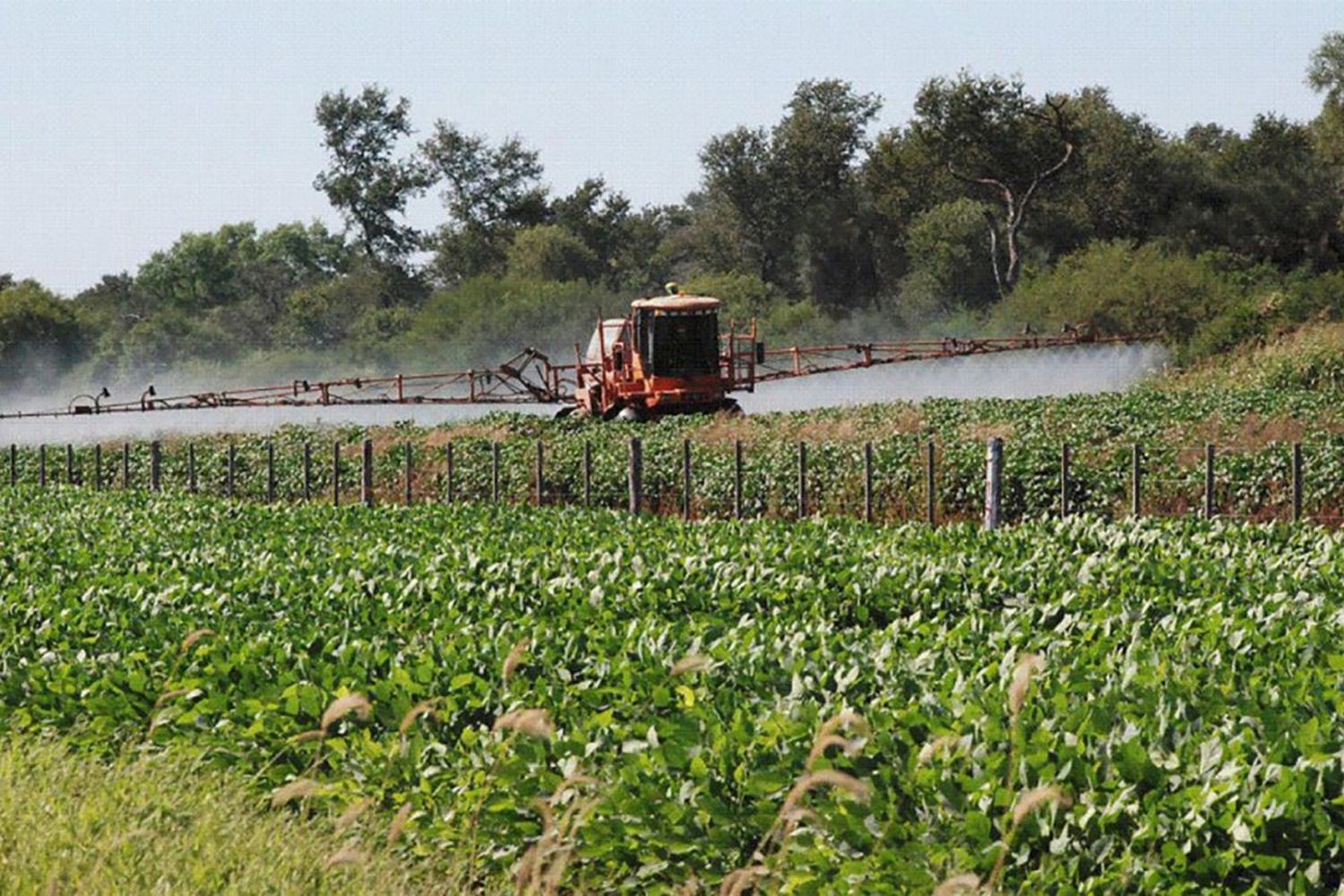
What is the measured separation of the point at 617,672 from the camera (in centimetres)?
1017

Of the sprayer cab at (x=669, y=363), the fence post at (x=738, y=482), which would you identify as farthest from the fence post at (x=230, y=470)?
the fence post at (x=738, y=482)

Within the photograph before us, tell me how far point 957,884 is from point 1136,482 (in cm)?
1921

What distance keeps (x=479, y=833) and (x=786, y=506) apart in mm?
22793

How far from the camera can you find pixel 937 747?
750 cm

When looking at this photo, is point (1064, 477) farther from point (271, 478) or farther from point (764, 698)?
point (271, 478)

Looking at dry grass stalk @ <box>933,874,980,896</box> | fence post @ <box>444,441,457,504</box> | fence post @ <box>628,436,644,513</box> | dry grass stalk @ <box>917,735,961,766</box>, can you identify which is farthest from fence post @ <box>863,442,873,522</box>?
dry grass stalk @ <box>933,874,980,896</box>

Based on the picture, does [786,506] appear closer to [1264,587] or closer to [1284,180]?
[1264,587]

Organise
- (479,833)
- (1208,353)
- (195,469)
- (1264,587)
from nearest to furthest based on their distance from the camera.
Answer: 1. (479,833)
2. (1264,587)
3. (195,469)
4. (1208,353)

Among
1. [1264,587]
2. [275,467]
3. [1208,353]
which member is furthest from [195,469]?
[1264,587]

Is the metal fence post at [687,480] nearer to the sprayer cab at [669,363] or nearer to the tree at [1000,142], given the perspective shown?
the sprayer cab at [669,363]

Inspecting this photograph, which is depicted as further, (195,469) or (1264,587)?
(195,469)

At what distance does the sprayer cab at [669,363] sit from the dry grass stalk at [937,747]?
37.8 meters

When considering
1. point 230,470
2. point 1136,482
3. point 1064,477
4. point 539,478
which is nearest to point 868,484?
point 1064,477

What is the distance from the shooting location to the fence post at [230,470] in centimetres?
3972
